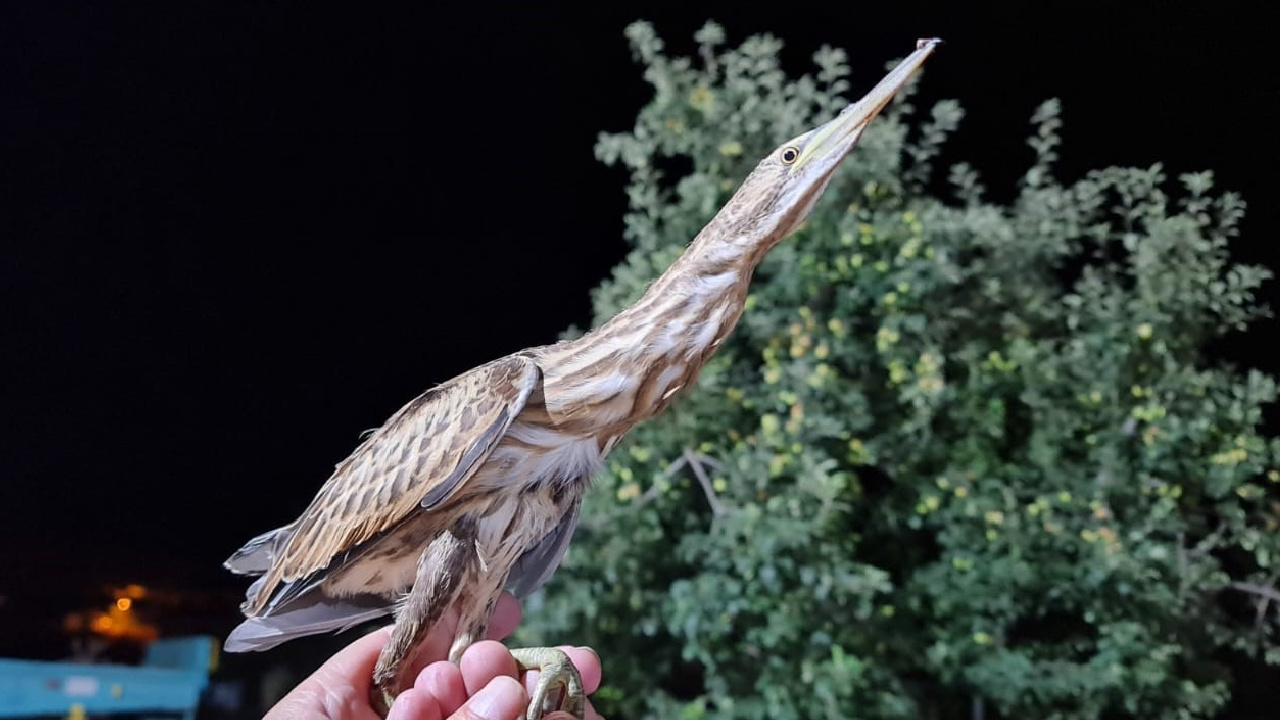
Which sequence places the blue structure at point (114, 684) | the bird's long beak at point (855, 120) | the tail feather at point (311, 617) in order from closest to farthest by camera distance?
1. the bird's long beak at point (855, 120)
2. the tail feather at point (311, 617)
3. the blue structure at point (114, 684)

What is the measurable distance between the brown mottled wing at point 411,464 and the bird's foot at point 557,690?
6.1 inches

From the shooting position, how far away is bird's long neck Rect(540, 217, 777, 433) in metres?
0.65

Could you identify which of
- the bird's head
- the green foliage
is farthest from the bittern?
the green foliage

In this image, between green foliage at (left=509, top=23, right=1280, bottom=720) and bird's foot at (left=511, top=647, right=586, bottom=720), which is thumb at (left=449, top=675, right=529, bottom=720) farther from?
green foliage at (left=509, top=23, right=1280, bottom=720)

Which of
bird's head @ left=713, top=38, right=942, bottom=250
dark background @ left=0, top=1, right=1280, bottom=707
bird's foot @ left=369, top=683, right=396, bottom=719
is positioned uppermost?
dark background @ left=0, top=1, right=1280, bottom=707

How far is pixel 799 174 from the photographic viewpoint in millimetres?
654

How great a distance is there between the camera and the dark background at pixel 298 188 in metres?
1.22

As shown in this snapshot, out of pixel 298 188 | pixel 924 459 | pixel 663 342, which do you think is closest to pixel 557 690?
pixel 663 342

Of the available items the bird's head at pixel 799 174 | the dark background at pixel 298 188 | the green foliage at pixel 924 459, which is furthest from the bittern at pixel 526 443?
the green foliage at pixel 924 459

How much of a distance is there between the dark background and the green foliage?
4.0 inches

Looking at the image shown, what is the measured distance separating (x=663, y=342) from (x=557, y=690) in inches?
10.7

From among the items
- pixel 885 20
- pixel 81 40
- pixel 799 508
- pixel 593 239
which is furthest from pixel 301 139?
pixel 885 20

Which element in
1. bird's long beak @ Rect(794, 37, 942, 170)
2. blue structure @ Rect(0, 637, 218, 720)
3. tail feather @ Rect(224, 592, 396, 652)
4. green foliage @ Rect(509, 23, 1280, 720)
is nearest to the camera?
bird's long beak @ Rect(794, 37, 942, 170)

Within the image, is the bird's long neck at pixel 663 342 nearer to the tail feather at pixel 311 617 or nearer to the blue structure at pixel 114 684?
the tail feather at pixel 311 617
